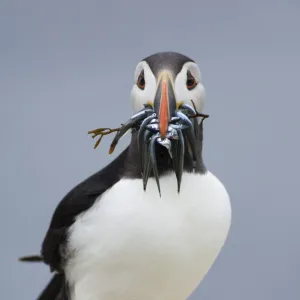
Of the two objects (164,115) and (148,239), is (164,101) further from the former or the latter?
(148,239)

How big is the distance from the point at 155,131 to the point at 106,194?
0.39 m

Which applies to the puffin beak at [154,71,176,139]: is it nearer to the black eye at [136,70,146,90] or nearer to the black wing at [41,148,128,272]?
the black eye at [136,70,146,90]

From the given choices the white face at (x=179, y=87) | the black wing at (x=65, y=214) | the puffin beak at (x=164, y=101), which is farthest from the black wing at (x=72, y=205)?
the puffin beak at (x=164, y=101)

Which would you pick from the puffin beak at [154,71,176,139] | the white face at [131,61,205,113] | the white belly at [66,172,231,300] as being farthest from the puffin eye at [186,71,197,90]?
the white belly at [66,172,231,300]

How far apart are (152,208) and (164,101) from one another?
0.41m

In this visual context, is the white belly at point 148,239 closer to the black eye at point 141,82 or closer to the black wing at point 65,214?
the black wing at point 65,214

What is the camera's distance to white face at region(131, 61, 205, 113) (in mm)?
3293

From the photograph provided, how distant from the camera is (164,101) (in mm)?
3182

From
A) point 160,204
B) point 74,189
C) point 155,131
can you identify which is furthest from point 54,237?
point 155,131

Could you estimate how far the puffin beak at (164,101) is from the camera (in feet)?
10.4

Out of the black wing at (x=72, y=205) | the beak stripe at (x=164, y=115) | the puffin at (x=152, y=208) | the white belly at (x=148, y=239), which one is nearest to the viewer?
the beak stripe at (x=164, y=115)

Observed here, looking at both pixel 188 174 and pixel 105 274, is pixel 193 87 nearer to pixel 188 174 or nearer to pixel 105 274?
pixel 188 174

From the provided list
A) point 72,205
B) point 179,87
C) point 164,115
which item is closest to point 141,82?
point 179,87

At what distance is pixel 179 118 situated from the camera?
3215 millimetres
